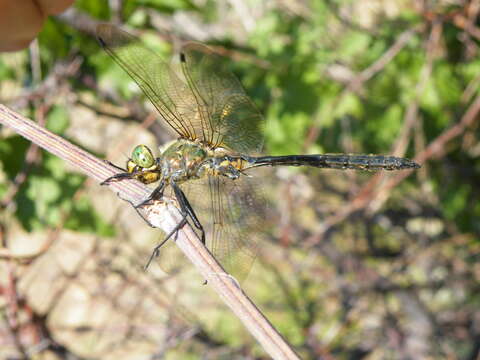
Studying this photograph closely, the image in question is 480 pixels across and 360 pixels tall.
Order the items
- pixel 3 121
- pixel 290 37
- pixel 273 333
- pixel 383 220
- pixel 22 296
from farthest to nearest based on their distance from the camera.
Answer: pixel 383 220 → pixel 290 37 → pixel 22 296 → pixel 3 121 → pixel 273 333

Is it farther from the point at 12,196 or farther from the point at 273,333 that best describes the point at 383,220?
the point at 273,333

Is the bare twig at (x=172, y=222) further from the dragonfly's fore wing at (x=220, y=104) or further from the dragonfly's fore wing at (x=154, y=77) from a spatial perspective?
the dragonfly's fore wing at (x=220, y=104)

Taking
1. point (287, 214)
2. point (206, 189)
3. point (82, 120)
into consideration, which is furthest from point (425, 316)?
point (82, 120)

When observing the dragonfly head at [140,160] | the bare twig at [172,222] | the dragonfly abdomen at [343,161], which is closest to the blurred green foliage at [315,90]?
the dragonfly abdomen at [343,161]

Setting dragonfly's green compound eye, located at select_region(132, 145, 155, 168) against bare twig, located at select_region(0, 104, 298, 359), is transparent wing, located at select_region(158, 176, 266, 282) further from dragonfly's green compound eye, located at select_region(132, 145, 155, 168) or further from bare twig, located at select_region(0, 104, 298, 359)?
bare twig, located at select_region(0, 104, 298, 359)

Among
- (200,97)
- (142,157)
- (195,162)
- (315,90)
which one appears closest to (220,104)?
(200,97)

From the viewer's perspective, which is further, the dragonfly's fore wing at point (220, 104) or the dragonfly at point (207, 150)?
the dragonfly's fore wing at point (220, 104)

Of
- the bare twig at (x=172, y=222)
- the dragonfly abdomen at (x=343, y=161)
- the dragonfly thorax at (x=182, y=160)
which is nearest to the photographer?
the bare twig at (x=172, y=222)

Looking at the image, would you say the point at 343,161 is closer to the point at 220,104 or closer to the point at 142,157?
the point at 220,104
